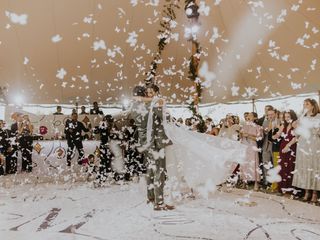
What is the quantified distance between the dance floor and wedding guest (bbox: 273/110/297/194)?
403 millimetres

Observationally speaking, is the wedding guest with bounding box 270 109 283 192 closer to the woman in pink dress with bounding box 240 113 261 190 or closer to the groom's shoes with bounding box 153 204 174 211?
the woman in pink dress with bounding box 240 113 261 190

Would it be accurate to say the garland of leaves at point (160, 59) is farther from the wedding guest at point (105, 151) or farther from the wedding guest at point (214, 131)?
→ the wedding guest at point (105, 151)

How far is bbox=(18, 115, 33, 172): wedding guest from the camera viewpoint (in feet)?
25.4

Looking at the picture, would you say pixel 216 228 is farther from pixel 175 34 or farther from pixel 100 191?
pixel 175 34

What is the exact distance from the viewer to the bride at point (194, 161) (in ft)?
15.6

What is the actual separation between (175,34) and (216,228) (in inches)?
290

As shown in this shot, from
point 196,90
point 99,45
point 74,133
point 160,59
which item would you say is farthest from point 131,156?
point 160,59

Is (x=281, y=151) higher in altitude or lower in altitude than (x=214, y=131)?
lower

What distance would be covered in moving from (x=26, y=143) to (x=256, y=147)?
4.69 metres

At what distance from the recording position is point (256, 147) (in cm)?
563

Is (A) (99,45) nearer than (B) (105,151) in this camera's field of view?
No

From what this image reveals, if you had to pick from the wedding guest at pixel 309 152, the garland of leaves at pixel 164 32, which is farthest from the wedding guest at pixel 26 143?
the wedding guest at pixel 309 152

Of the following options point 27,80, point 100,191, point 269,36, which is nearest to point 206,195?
point 100,191

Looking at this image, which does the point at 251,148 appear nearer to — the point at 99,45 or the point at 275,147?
the point at 275,147
